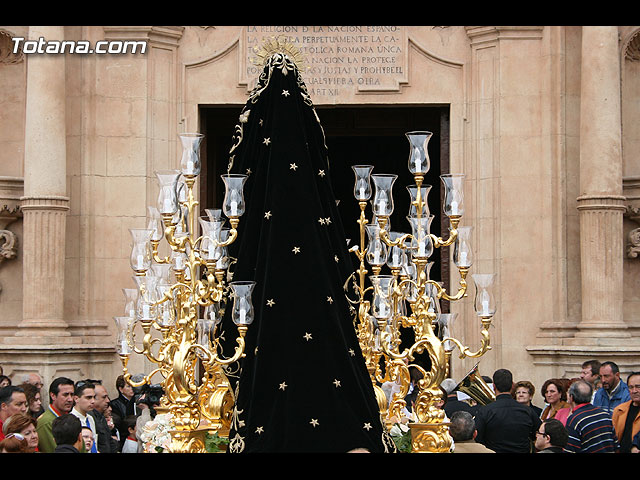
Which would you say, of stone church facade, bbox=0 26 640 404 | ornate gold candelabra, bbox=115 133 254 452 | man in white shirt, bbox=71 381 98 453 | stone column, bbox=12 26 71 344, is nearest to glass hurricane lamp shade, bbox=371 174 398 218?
ornate gold candelabra, bbox=115 133 254 452

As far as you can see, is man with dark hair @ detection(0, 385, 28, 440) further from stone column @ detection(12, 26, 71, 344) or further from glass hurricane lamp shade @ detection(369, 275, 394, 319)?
stone column @ detection(12, 26, 71, 344)

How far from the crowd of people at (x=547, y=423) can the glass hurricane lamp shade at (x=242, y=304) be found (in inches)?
72.0

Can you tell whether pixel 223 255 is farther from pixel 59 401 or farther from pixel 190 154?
pixel 59 401

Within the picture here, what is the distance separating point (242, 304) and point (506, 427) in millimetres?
3228

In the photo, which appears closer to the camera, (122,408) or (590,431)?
(590,431)

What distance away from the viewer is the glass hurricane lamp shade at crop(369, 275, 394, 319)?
704cm

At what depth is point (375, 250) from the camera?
7.43 meters

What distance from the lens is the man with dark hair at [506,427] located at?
327 inches

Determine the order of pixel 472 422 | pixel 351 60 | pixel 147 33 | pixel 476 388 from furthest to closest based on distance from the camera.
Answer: pixel 351 60, pixel 147 33, pixel 476 388, pixel 472 422

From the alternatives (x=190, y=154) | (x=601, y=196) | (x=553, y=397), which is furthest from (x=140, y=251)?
(x=601, y=196)

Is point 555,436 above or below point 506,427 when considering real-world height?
above

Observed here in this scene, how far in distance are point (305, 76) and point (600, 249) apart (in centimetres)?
399

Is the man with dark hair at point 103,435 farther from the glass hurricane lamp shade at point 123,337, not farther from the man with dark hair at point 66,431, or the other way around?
the man with dark hair at point 66,431

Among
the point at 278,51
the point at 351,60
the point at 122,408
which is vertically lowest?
the point at 122,408
